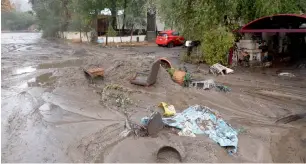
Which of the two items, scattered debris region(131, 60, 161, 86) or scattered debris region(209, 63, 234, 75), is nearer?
scattered debris region(131, 60, 161, 86)

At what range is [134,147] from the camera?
598cm

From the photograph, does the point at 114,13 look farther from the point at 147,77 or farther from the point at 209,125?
the point at 209,125

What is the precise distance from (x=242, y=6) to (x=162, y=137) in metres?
11.0

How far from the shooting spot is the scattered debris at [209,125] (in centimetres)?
625

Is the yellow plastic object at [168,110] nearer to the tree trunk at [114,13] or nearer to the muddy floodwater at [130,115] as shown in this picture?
the muddy floodwater at [130,115]

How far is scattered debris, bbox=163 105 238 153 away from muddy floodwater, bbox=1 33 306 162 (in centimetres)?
20

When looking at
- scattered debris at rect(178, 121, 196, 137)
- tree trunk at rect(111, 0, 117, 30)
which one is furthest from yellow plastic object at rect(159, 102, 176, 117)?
tree trunk at rect(111, 0, 117, 30)

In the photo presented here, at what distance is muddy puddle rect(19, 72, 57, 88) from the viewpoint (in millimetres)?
11376

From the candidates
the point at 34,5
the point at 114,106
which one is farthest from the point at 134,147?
the point at 34,5

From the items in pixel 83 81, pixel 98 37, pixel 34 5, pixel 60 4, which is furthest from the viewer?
pixel 34 5

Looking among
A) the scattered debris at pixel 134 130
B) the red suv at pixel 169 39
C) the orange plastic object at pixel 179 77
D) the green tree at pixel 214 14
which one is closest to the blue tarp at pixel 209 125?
the scattered debris at pixel 134 130

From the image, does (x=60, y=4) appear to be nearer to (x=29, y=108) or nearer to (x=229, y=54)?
(x=229, y=54)

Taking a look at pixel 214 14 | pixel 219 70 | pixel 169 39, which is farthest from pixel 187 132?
pixel 169 39

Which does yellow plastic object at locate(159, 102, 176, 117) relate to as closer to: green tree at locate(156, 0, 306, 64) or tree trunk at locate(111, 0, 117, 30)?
green tree at locate(156, 0, 306, 64)
